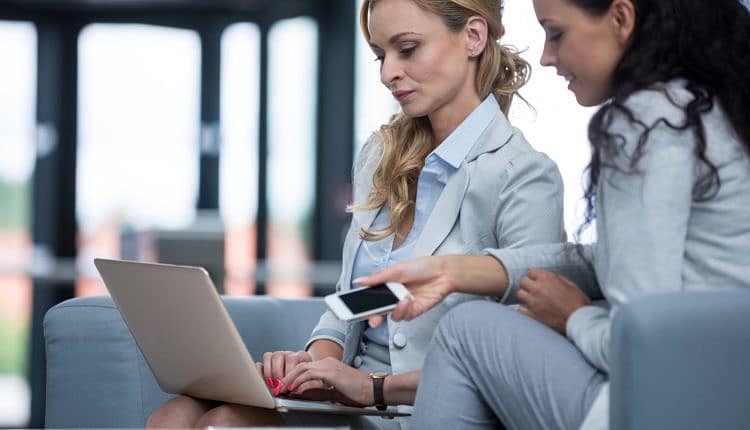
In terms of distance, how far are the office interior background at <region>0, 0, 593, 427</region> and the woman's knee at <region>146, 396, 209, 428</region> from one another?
4.70 metres

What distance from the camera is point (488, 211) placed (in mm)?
2182

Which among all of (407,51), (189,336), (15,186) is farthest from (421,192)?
(15,186)

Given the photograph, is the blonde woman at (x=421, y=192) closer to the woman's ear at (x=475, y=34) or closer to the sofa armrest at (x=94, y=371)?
the woman's ear at (x=475, y=34)

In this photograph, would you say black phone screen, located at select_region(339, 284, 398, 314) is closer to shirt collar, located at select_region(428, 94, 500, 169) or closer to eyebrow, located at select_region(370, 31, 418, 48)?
shirt collar, located at select_region(428, 94, 500, 169)

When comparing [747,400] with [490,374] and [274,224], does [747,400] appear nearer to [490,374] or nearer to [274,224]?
[490,374]

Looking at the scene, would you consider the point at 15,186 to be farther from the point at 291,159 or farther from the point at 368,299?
the point at 368,299

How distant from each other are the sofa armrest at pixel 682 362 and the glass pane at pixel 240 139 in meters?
5.61

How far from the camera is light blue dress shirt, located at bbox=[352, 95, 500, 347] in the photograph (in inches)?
88.7

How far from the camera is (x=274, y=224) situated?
22.8 feet

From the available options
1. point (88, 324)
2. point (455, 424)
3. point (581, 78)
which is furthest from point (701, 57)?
point (88, 324)

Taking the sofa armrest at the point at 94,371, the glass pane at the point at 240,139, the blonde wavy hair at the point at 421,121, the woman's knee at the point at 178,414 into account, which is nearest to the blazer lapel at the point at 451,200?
the blonde wavy hair at the point at 421,121

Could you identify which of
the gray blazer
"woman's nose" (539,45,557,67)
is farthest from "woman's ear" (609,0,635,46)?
the gray blazer

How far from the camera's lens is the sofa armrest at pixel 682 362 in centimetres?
144

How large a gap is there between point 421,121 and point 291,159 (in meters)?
4.51
